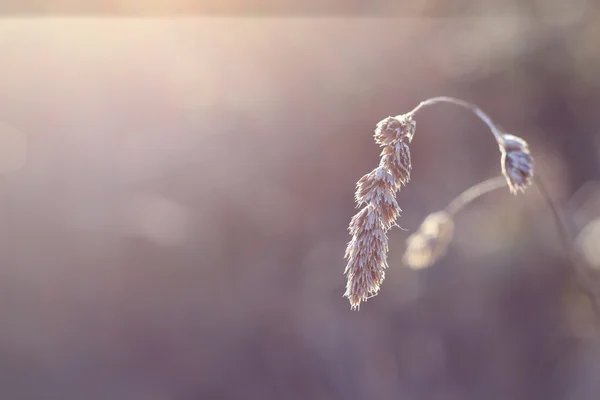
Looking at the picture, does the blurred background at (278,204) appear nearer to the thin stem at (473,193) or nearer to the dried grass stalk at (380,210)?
the thin stem at (473,193)

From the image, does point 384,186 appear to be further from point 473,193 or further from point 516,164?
point 473,193

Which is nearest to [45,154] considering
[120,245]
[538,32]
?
[120,245]

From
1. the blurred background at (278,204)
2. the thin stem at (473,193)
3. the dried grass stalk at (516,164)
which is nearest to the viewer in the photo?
the dried grass stalk at (516,164)

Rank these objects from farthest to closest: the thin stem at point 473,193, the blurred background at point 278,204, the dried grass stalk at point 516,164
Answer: the blurred background at point 278,204
the thin stem at point 473,193
the dried grass stalk at point 516,164

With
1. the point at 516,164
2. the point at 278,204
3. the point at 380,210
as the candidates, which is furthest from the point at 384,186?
the point at 278,204

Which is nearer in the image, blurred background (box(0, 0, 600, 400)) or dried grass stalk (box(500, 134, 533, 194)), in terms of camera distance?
dried grass stalk (box(500, 134, 533, 194))

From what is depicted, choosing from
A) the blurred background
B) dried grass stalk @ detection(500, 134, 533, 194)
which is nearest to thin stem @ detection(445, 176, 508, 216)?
dried grass stalk @ detection(500, 134, 533, 194)

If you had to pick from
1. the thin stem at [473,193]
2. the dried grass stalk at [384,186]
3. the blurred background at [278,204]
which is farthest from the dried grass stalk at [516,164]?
the blurred background at [278,204]

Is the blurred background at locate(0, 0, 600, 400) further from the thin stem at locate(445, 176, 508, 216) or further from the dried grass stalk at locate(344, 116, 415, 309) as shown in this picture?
the dried grass stalk at locate(344, 116, 415, 309)
